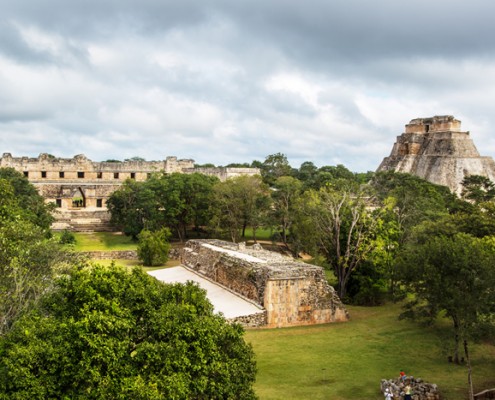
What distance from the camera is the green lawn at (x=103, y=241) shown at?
34.4 m

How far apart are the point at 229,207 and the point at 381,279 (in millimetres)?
14817

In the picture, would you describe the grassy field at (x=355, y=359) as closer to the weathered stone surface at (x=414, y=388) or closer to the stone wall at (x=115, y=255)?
the weathered stone surface at (x=414, y=388)

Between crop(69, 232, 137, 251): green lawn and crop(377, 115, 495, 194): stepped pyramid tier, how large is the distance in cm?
2386

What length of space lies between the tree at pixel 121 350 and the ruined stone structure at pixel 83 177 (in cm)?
3084

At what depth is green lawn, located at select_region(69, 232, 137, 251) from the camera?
113 ft

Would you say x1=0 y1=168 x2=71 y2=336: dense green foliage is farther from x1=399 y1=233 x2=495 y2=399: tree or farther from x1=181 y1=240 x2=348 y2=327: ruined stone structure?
x1=399 y1=233 x2=495 y2=399: tree

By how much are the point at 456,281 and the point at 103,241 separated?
2770 centimetres

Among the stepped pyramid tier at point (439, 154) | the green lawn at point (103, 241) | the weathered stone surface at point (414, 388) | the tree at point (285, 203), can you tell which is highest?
the stepped pyramid tier at point (439, 154)

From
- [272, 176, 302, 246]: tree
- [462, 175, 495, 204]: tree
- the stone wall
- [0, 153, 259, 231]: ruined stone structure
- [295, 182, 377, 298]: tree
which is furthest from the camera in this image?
[0, 153, 259, 231]: ruined stone structure

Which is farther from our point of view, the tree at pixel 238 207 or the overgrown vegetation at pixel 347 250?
the tree at pixel 238 207

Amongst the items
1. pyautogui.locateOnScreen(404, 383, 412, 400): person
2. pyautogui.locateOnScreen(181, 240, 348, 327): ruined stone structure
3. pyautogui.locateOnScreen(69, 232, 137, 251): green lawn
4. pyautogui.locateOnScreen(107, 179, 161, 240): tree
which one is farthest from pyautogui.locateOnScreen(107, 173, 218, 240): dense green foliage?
pyautogui.locateOnScreen(404, 383, 412, 400): person

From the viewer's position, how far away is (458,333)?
12.5 meters

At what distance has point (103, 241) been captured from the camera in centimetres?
3634

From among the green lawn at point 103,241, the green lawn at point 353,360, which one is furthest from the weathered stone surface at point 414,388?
the green lawn at point 103,241
